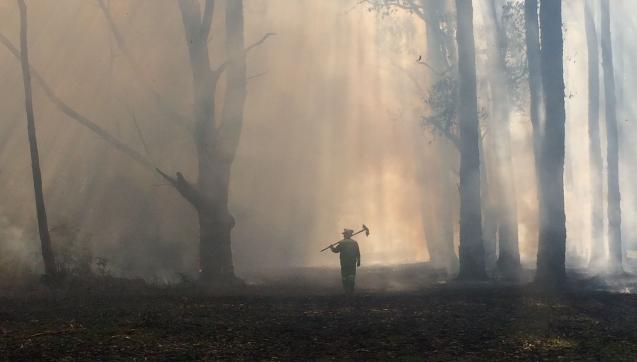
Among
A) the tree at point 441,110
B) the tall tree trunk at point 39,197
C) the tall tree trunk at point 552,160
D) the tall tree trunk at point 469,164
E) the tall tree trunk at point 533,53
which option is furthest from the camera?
the tree at point 441,110

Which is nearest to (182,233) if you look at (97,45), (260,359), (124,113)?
(124,113)

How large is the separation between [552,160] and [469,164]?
15.0ft

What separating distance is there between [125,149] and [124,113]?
8.39 meters

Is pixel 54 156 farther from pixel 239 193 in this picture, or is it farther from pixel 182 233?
pixel 239 193

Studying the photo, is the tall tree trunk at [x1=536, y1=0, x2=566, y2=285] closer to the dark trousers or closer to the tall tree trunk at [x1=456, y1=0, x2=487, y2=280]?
the tall tree trunk at [x1=456, y1=0, x2=487, y2=280]

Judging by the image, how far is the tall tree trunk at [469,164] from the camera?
26.2 m

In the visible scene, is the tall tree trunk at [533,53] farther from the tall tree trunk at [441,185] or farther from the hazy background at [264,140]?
the tall tree trunk at [441,185]

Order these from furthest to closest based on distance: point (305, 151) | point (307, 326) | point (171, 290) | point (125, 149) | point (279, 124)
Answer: point (305, 151), point (279, 124), point (125, 149), point (171, 290), point (307, 326)

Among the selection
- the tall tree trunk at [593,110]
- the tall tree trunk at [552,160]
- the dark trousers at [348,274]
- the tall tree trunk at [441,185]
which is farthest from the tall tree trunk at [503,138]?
the dark trousers at [348,274]

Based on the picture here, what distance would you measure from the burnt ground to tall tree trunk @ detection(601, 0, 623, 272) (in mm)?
16859

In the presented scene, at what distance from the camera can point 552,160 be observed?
22.0 meters

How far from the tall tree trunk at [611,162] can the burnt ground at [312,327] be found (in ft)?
55.3

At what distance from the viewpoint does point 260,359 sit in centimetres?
1101

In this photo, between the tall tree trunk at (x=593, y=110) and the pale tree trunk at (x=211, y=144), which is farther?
the tall tree trunk at (x=593, y=110)
